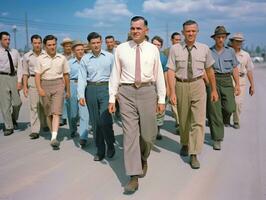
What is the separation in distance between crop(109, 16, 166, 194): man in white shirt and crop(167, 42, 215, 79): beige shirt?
2.63ft

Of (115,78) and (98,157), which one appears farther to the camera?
(98,157)

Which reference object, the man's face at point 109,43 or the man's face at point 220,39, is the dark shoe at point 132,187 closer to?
the man's face at point 220,39

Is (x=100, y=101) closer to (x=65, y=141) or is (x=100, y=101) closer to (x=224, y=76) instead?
(x=65, y=141)

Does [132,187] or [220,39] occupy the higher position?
[220,39]

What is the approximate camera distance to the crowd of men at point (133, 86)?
4742mm

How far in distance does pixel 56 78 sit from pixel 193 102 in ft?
9.41

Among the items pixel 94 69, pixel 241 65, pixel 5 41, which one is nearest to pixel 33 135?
pixel 5 41

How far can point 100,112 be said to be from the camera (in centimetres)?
584

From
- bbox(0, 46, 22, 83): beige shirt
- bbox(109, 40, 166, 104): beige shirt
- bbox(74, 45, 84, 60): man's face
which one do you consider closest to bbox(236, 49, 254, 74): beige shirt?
bbox(74, 45, 84, 60): man's face

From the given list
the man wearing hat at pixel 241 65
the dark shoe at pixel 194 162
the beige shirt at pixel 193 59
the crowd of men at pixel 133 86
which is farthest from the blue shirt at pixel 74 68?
the man wearing hat at pixel 241 65

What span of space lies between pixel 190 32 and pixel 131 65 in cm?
128

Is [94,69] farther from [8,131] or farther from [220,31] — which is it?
[8,131]

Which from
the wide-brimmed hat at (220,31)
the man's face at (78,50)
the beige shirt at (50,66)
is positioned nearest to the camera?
the wide-brimmed hat at (220,31)

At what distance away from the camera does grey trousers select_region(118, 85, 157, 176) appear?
461 centimetres
